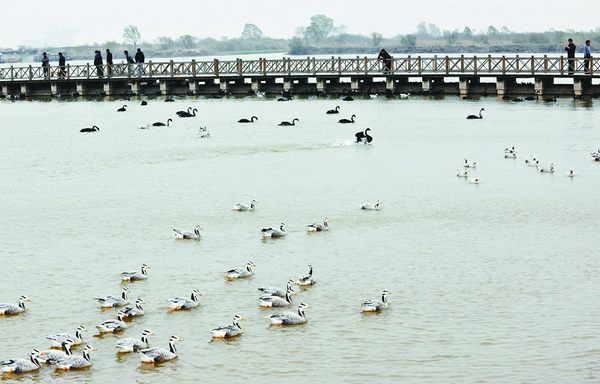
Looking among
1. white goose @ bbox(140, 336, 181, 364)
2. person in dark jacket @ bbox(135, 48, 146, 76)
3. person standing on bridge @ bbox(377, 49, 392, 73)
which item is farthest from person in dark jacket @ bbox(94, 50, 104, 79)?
white goose @ bbox(140, 336, 181, 364)

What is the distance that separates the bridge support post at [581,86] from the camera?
64812mm

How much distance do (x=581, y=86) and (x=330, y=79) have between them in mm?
17602

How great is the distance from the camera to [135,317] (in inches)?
805

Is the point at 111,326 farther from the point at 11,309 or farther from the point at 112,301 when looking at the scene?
the point at 11,309

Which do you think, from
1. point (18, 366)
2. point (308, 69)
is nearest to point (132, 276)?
point (18, 366)

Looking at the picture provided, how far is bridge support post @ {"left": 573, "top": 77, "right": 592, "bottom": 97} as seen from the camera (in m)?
64.8

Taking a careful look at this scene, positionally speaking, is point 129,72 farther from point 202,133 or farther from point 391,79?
point 202,133

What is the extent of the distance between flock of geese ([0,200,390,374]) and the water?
175 mm

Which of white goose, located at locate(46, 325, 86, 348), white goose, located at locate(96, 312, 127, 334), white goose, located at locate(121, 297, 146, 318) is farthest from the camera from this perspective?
white goose, located at locate(121, 297, 146, 318)

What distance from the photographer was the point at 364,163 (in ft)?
138

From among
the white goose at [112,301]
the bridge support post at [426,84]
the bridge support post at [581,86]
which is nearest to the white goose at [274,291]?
the white goose at [112,301]

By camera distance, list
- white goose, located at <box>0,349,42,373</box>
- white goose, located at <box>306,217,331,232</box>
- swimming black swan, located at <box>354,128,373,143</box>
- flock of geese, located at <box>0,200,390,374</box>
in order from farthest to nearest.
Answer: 1. swimming black swan, located at <box>354,128,373,143</box>
2. white goose, located at <box>306,217,331,232</box>
3. flock of geese, located at <box>0,200,390,374</box>
4. white goose, located at <box>0,349,42,373</box>

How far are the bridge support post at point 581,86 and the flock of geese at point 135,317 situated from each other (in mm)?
→ 44104

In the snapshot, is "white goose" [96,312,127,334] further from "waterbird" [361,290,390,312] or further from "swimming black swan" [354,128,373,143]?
"swimming black swan" [354,128,373,143]
